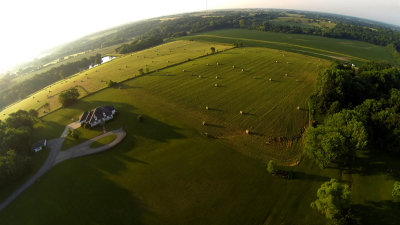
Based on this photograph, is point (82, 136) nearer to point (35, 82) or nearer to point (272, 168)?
point (272, 168)

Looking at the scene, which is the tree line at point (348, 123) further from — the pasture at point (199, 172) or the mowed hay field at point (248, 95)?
the mowed hay field at point (248, 95)

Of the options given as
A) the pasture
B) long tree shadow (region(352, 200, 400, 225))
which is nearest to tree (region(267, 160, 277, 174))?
the pasture

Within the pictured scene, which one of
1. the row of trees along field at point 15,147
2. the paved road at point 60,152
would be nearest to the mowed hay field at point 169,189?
the paved road at point 60,152

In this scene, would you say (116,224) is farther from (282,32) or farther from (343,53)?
(282,32)

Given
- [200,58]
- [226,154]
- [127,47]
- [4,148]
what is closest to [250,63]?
[200,58]

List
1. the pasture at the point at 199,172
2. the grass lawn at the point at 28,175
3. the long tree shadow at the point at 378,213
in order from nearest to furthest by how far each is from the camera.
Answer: the long tree shadow at the point at 378,213, the pasture at the point at 199,172, the grass lawn at the point at 28,175
